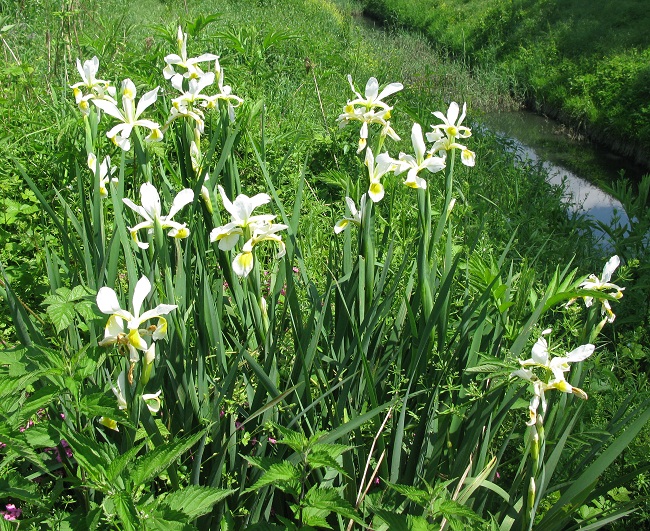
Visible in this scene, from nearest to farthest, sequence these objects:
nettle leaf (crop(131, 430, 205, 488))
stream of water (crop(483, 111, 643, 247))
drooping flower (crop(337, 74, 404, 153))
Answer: nettle leaf (crop(131, 430, 205, 488)) → drooping flower (crop(337, 74, 404, 153)) → stream of water (crop(483, 111, 643, 247))

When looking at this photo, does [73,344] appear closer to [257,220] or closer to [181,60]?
[257,220]

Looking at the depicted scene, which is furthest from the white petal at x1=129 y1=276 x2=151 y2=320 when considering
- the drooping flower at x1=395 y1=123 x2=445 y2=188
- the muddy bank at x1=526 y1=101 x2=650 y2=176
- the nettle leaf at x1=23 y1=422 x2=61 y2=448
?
the muddy bank at x1=526 y1=101 x2=650 y2=176

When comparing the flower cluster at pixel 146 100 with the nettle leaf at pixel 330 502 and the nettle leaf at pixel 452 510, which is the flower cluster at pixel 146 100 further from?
the nettle leaf at pixel 452 510

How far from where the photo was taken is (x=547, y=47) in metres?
10.1

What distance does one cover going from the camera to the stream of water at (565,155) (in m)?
6.05

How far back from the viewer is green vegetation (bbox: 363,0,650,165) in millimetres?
7707

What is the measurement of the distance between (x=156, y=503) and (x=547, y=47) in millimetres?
10854

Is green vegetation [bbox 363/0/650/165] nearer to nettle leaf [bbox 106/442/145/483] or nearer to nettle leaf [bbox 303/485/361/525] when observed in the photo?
nettle leaf [bbox 303/485/361/525]

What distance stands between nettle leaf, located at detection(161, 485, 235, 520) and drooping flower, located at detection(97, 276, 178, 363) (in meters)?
0.28

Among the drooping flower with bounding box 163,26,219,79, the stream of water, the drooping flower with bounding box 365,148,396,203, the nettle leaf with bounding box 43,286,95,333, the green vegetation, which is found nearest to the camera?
the nettle leaf with bounding box 43,286,95,333

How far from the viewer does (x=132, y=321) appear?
1.07m

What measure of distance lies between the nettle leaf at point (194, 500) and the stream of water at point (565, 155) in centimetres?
514

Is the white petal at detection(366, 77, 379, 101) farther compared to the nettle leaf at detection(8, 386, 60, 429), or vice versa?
the white petal at detection(366, 77, 379, 101)

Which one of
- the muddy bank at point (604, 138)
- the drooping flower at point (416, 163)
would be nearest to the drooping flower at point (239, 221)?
the drooping flower at point (416, 163)
